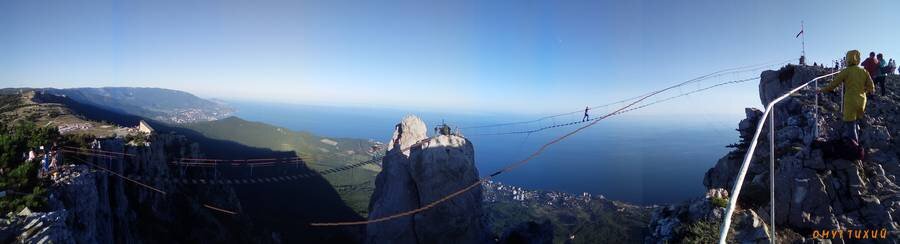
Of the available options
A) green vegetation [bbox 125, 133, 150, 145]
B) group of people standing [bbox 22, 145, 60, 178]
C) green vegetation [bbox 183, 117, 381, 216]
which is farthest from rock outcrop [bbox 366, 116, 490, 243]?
green vegetation [bbox 183, 117, 381, 216]

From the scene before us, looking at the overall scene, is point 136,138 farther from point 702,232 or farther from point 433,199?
point 702,232

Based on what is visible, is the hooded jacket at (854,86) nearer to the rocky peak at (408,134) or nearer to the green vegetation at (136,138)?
the green vegetation at (136,138)

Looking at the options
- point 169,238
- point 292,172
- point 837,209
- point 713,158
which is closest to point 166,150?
point 169,238

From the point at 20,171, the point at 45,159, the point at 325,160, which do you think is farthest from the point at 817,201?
the point at 325,160

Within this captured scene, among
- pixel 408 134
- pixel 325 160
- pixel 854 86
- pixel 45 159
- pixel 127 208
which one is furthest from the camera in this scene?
pixel 325 160

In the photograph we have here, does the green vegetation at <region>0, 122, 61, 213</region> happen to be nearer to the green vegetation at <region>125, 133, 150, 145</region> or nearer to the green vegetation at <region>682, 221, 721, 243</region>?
the green vegetation at <region>125, 133, 150, 145</region>

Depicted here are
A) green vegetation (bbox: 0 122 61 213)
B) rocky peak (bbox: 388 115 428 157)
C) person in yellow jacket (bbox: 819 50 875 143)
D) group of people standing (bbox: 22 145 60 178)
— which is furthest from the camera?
rocky peak (bbox: 388 115 428 157)
